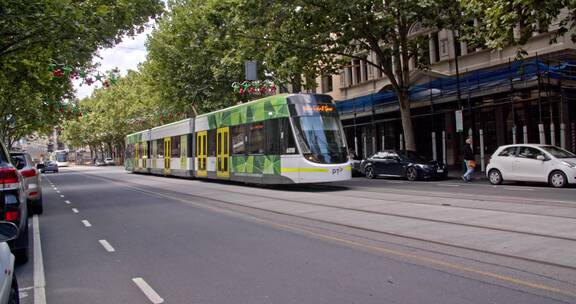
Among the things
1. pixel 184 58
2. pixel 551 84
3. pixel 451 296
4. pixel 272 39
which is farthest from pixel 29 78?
pixel 551 84

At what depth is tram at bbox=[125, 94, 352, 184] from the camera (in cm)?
1658

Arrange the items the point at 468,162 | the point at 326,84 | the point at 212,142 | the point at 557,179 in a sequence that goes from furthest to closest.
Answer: the point at 326,84
the point at 212,142
the point at 468,162
the point at 557,179

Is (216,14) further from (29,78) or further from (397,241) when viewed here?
(397,241)

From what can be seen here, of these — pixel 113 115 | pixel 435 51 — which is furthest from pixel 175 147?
pixel 113 115

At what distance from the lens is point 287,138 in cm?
1700

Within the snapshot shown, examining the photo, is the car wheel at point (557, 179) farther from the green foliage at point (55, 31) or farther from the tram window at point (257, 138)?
the green foliage at point (55, 31)

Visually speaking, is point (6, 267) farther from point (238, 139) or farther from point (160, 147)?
point (160, 147)

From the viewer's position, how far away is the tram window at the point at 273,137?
17391 mm

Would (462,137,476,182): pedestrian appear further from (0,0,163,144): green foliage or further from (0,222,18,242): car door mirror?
(0,222,18,242): car door mirror

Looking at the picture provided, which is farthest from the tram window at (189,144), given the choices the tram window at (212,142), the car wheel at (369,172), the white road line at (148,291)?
the white road line at (148,291)

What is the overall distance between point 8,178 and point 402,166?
59.3 feet

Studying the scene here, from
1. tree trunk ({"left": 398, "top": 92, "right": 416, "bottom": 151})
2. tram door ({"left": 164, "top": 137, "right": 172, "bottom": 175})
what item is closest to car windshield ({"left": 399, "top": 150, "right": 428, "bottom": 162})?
tree trunk ({"left": 398, "top": 92, "right": 416, "bottom": 151})

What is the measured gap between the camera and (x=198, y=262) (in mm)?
6734

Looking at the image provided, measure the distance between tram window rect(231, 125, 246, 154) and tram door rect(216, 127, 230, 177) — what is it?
0.65 metres
